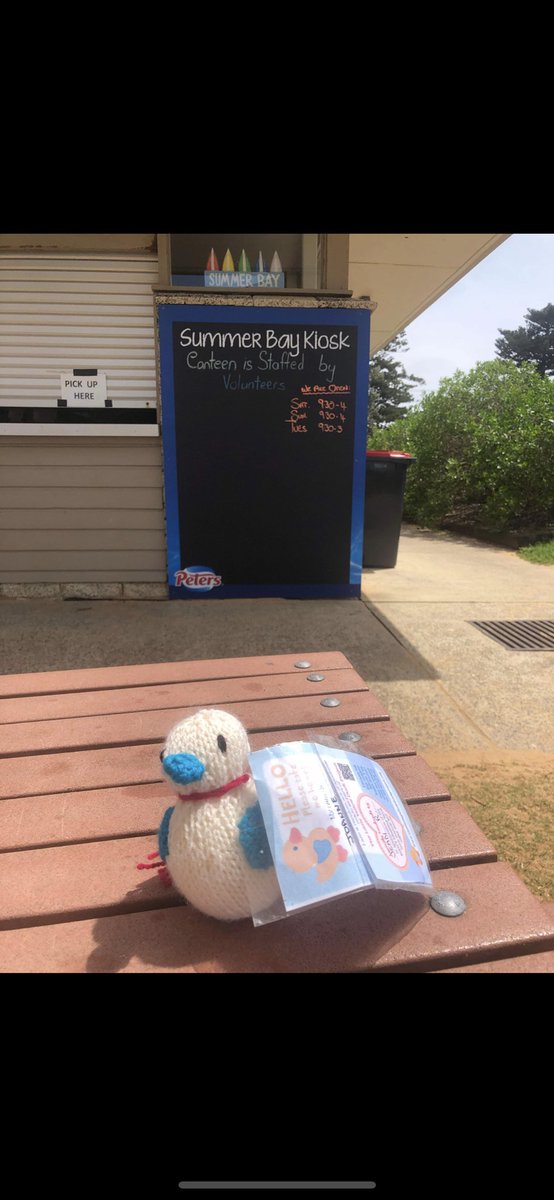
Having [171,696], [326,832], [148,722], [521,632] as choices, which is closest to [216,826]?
[326,832]

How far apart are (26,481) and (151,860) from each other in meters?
4.76

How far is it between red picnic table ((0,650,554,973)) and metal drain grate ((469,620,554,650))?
2966 millimetres

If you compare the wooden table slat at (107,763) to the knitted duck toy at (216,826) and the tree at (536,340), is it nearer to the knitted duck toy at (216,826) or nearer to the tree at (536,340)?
the knitted duck toy at (216,826)

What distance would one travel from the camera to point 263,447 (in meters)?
5.33

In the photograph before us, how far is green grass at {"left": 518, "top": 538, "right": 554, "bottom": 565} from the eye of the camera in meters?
8.13

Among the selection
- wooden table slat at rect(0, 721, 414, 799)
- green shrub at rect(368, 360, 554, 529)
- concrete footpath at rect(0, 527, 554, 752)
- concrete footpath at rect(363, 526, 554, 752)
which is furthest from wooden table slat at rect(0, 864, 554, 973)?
green shrub at rect(368, 360, 554, 529)

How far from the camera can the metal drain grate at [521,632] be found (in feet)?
14.8

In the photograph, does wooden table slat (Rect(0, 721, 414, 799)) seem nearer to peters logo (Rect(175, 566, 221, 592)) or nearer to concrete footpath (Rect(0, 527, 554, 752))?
concrete footpath (Rect(0, 527, 554, 752))

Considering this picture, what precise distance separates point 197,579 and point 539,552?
5.05 m

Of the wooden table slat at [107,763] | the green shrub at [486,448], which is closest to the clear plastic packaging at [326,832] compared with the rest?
the wooden table slat at [107,763]

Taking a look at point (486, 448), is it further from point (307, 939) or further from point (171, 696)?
point (307, 939)

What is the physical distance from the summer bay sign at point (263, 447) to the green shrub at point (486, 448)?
5222 mm

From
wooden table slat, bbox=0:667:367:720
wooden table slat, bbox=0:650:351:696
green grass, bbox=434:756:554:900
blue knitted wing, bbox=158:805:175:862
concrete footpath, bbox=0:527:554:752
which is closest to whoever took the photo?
blue knitted wing, bbox=158:805:175:862

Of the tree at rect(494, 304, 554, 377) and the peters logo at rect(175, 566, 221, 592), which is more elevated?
the tree at rect(494, 304, 554, 377)
